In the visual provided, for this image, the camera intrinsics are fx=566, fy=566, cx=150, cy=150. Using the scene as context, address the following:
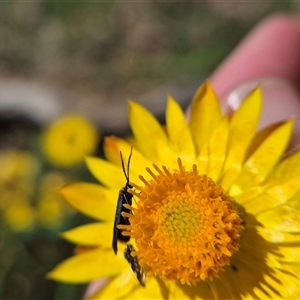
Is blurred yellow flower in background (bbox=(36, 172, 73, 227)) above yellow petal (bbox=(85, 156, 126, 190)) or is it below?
above

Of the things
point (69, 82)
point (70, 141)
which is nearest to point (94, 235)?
point (70, 141)

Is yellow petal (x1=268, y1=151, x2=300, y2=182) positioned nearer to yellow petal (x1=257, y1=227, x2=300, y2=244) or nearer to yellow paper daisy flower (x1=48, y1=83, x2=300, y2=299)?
yellow paper daisy flower (x1=48, y1=83, x2=300, y2=299)

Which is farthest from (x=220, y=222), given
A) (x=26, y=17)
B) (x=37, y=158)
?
(x=26, y=17)

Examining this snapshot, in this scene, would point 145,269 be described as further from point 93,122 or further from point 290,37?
point 93,122

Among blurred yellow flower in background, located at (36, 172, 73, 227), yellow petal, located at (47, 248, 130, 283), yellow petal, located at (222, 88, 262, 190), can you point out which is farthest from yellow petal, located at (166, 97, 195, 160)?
blurred yellow flower in background, located at (36, 172, 73, 227)

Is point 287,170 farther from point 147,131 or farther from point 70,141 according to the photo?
point 70,141

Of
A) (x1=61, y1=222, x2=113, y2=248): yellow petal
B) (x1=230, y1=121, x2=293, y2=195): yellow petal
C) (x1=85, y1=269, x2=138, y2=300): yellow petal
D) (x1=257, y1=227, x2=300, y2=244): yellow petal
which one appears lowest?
(x1=257, y1=227, x2=300, y2=244): yellow petal
